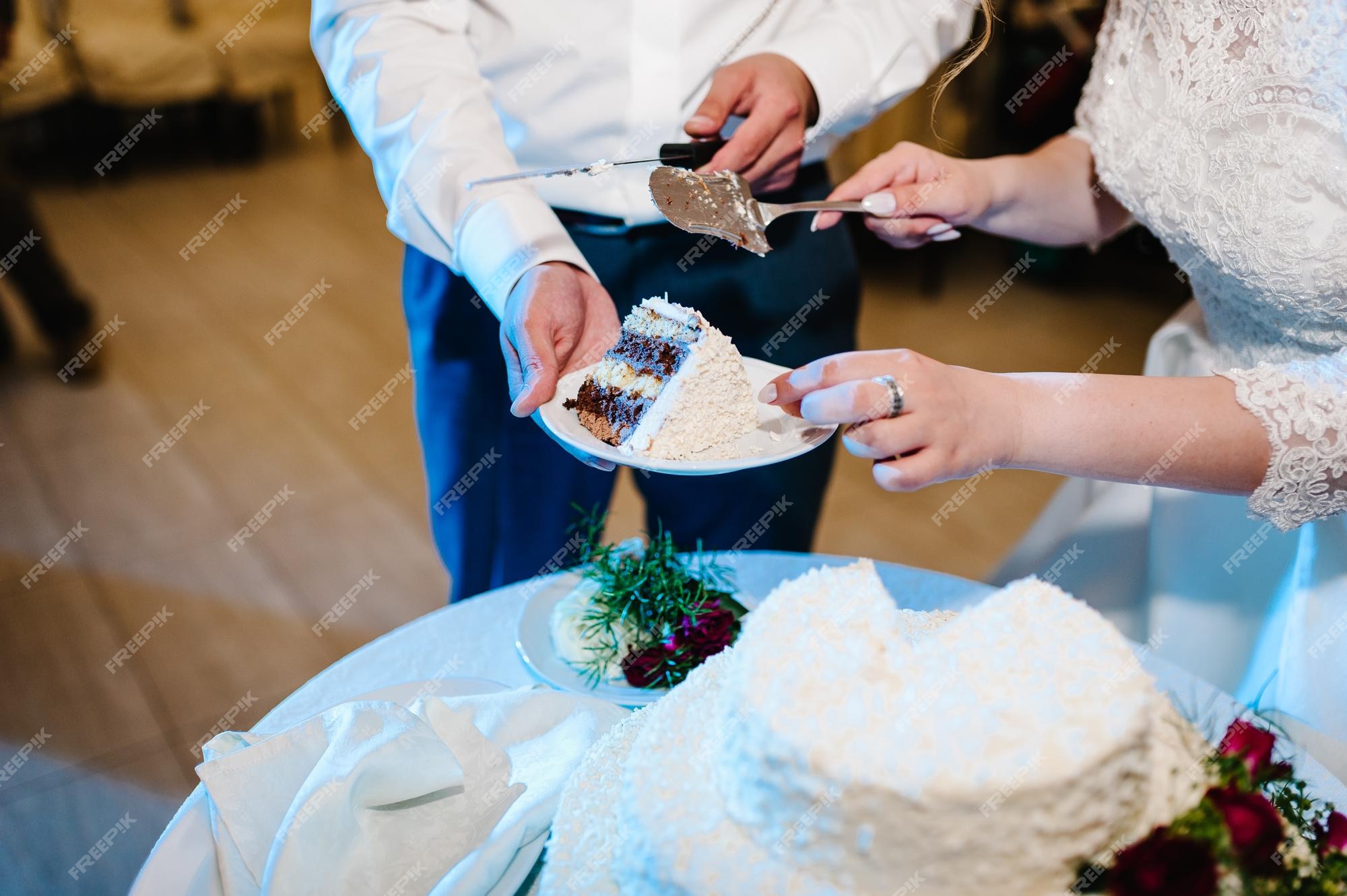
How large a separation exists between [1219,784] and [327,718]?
2.87 feet

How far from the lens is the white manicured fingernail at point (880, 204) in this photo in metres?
1.62

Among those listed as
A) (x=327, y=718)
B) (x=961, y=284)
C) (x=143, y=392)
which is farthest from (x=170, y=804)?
(x=961, y=284)

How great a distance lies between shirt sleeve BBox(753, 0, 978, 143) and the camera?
179 cm

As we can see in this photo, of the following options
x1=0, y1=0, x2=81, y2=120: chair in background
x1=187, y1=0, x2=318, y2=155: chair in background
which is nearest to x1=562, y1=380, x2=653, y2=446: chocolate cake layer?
x1=187, y1=0, x2=318, y2=155: chair in background

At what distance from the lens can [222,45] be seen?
617 centimetres

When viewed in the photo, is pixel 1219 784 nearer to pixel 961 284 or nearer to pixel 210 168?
pixel 961 284

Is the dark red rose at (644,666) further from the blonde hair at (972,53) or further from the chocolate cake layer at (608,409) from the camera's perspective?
the blonde hair at (972,53)

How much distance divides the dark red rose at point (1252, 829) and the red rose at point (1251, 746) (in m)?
0.05

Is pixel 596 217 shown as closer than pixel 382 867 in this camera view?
No

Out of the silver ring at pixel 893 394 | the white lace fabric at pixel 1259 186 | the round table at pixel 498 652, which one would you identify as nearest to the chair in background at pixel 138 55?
the round table at pixel 498 652

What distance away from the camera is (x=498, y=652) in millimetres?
1472

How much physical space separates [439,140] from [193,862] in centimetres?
112

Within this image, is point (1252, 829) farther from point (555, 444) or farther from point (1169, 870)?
point (555, 444)

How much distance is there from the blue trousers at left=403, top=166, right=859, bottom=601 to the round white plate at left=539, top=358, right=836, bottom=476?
0.95 feet
